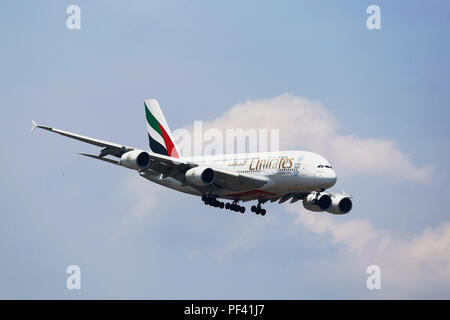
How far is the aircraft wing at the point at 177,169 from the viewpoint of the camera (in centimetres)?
7594

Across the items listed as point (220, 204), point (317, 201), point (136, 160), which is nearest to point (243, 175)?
point (220, 204)

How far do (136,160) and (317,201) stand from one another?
654 inches

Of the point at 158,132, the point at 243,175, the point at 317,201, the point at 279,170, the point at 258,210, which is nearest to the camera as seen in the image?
the point at 279,170

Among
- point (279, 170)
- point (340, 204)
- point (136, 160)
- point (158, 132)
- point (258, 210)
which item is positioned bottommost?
point (258, 210)

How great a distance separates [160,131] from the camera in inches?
3622

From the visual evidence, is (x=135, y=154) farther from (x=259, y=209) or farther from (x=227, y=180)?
(x=259, y=209)

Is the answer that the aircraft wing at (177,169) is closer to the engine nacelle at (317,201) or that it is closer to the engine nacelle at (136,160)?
the engine nacelle at (136,160)

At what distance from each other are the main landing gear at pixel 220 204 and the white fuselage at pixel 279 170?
675mm

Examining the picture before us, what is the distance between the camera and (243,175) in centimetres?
7900

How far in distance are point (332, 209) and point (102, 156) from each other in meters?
21.1

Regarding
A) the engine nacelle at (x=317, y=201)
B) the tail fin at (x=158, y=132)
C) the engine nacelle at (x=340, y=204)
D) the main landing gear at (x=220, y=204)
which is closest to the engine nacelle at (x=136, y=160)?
the main landing gear at (x=220, y=204)

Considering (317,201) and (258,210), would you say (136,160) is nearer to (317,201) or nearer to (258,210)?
(258,210)
